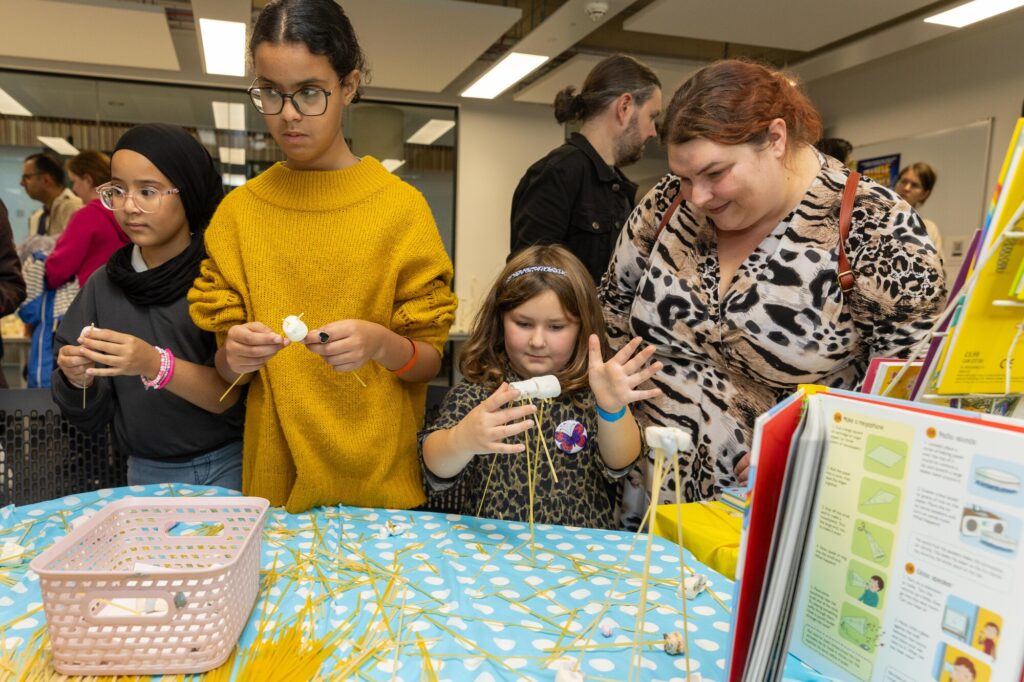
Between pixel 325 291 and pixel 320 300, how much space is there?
2cm

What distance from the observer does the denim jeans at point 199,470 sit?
5.81 feet

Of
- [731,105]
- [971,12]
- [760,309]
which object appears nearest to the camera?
[731,105]

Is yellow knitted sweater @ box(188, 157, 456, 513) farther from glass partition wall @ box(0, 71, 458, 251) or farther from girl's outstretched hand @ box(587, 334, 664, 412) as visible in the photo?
Answer: glass partition wall @ box(0, 71, 458, 251)

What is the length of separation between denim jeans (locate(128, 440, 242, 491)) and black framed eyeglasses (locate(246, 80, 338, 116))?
89 cm

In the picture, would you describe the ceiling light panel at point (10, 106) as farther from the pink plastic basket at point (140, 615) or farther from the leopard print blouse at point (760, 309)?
the pink plastic basket at point (140, 615)

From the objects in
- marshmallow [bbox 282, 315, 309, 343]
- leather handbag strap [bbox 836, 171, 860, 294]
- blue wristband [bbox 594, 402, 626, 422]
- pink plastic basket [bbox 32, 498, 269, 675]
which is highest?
leather handbag strap [bbox 836, 171, 860, 294]

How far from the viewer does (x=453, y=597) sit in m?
1.18

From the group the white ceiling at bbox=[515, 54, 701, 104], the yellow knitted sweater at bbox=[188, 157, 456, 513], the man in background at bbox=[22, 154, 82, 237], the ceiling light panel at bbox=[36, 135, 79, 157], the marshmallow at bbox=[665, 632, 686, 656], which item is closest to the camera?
the marshmallow at bbox=[665, 632, 686, 656]

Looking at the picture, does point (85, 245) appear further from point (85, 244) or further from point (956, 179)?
point (956, 179)

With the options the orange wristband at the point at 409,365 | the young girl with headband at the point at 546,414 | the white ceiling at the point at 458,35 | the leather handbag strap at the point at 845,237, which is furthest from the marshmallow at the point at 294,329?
the white ceiling at the point at 458,35

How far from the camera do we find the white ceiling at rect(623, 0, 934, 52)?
482 centimetres

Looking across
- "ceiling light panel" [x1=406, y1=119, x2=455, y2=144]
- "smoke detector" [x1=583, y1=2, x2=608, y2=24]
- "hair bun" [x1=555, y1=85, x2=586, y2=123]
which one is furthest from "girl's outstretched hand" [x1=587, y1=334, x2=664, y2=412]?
"ceiling light panel" [x1=406, y1=119, x2=455, y2=144]

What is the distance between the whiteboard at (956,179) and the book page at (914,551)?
5.77 m

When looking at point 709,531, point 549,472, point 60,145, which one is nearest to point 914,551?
point 709,531
